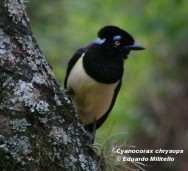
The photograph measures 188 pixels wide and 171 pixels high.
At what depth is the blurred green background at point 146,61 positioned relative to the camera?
716 cm

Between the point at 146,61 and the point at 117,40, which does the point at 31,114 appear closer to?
the point at 117,40

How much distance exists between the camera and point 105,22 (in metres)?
8.90

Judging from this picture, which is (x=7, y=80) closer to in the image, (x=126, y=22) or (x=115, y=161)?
(x=115, y=161)

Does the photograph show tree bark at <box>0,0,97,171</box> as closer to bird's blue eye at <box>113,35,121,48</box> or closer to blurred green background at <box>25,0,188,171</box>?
bird's blue eye at <box>113,35,121,48</box>

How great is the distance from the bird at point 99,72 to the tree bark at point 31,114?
68.0 inches

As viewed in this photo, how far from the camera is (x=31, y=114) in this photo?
2387mm

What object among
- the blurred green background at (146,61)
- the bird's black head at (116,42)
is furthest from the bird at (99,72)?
the blurred green background at (146,61)

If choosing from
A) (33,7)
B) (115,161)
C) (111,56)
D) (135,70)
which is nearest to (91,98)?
(111,56)

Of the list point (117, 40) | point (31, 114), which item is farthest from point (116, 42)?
point (31, 114)

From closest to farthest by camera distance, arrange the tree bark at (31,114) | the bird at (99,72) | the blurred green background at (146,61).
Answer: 1. the tree bark at (31,114)
2. the bird at (99,72)
3. the blurred green background at (146,61)

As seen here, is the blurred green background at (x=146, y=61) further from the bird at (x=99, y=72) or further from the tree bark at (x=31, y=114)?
the tree bark at (x=31, y=114)

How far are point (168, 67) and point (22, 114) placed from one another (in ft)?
18.8

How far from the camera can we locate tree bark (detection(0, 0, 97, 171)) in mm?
2309

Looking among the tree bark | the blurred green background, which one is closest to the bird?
the tree bark
